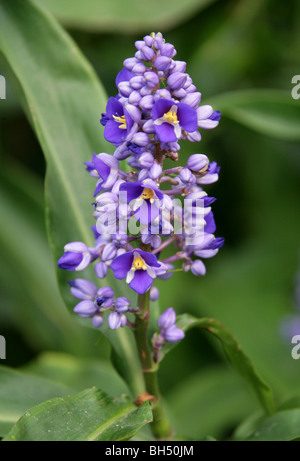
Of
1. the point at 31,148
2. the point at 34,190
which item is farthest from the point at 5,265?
the point at 31,148

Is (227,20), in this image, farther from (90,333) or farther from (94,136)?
(90,333)

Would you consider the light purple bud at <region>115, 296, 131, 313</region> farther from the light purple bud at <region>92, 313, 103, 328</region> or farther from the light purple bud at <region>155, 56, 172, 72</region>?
the light purple bud at <region>155, 56, 172, 72</region>

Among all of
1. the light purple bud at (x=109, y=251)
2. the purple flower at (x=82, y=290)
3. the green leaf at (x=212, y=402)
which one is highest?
the light purple bud at (x=109, y=251)

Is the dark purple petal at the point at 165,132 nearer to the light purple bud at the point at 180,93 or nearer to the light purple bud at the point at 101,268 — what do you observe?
the light purple bud at the point at 180,93

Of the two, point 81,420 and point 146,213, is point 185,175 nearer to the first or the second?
point 146,213

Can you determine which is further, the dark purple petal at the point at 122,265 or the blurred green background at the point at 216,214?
the blurred green background at the point at 216,214

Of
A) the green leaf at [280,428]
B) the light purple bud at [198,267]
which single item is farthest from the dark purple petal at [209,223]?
the green leaf at [280,428]
